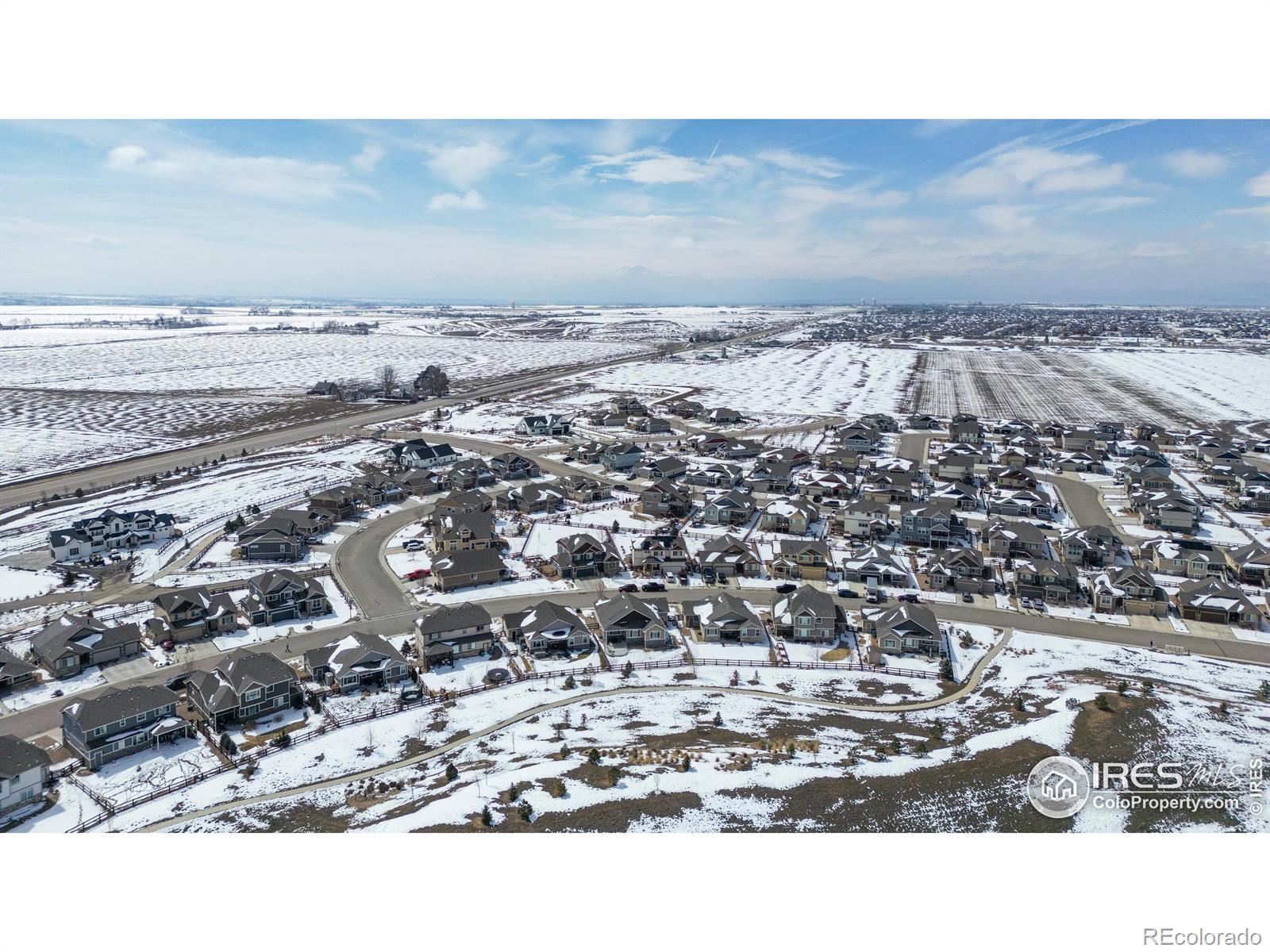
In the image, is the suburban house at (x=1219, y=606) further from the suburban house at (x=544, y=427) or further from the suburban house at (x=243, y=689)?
the suburban house at (x=544, y=427)

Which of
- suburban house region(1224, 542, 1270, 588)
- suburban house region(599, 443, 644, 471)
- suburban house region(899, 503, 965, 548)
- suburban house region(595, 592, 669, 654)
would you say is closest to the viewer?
suburban house region(595, 592, 669, 654)

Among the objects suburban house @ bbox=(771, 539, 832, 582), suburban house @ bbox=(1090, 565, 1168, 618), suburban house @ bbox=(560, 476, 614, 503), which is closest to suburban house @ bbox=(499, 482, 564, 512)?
suburban house @ bbox=(560, 476, 614, 503)

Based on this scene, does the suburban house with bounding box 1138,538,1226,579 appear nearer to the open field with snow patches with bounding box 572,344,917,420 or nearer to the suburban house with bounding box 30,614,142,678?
the open field with snow patches with bounding box 572,344,917,420

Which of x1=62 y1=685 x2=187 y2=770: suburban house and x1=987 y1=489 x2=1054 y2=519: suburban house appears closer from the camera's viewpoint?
x1=62 y1=685 x2=187 y2=770: suburban house

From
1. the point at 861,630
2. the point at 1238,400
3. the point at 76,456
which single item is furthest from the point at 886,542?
the point at 1238,400

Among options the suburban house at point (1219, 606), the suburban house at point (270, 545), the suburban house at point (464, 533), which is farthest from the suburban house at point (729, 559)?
the suburban house at point (270, 545)

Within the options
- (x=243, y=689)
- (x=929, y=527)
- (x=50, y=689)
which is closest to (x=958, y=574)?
(x=929, y=527)

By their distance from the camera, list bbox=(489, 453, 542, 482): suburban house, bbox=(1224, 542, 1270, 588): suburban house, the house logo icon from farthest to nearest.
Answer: bbox=(489, 453, 542, 482): suburban house, bbox=(1224, 542, 1270, 588): suburban house, the house logo icon
